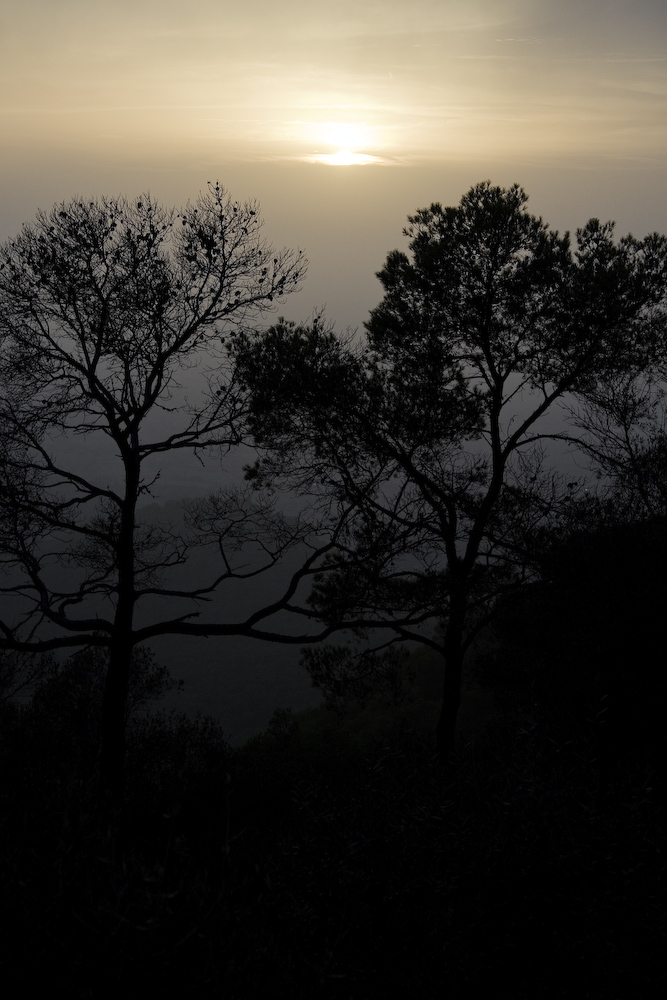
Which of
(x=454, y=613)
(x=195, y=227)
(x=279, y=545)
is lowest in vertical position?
(x=454, y=613)

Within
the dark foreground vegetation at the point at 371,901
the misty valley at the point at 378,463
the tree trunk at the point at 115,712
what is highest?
the misty valley at the point at 378,463

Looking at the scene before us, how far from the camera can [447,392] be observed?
510 inches

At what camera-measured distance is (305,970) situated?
3.60 metres

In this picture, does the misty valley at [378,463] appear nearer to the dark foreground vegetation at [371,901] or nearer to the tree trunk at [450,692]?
the tree trunk at [450,692]

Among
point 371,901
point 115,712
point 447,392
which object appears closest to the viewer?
point 371,901

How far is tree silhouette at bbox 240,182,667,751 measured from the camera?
12305 mm

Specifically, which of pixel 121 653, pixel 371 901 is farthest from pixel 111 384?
pixel 371 901

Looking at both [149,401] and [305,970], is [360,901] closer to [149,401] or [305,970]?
[305,970]

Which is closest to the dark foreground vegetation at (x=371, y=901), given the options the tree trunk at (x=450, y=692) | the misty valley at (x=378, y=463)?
the misty valley at (x=378, y=463)

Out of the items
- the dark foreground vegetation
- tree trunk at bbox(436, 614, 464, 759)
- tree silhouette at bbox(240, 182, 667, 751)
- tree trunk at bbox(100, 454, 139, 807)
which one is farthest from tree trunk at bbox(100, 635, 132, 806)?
tree trunk at bbox(436, 614, 464, 759)

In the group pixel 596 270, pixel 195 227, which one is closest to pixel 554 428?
pixel 596 270

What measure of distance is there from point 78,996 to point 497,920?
2.29 m

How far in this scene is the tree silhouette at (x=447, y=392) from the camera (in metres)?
12.3

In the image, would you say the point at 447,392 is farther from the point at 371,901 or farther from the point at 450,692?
the point at 371,901
